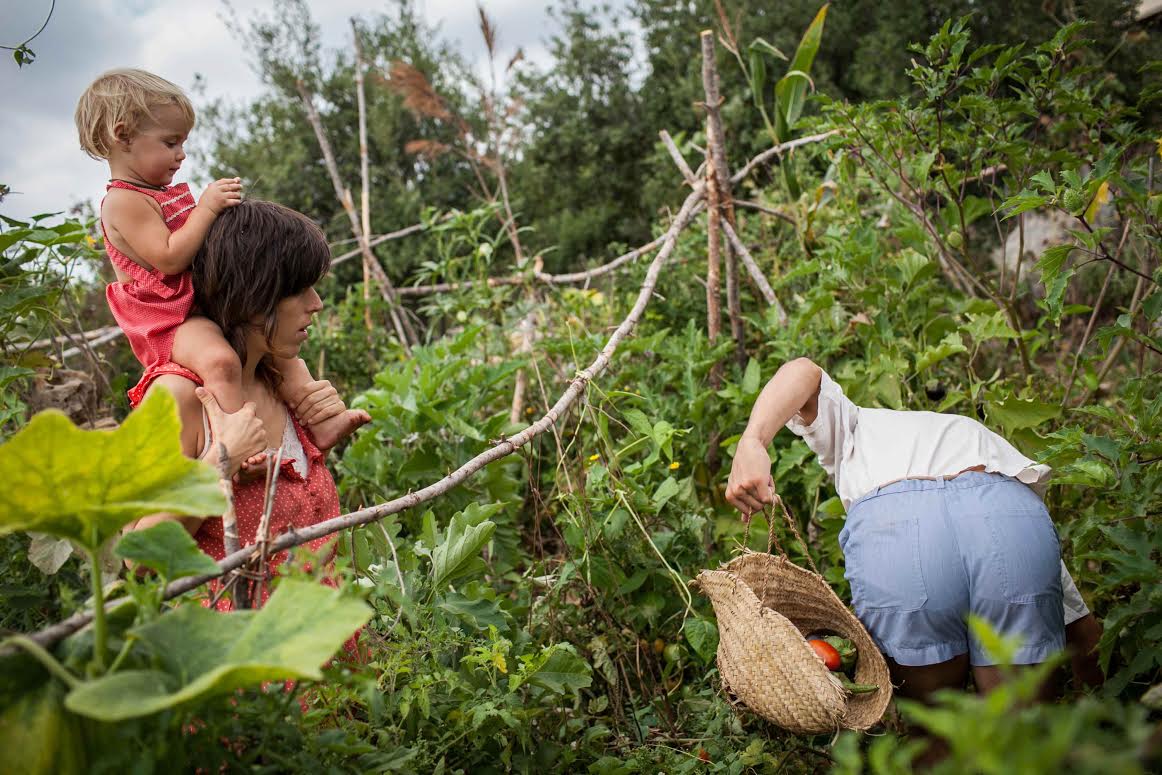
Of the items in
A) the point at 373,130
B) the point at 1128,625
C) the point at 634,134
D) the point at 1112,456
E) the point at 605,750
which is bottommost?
the point at 605,750

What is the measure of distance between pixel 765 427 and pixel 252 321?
119 cm

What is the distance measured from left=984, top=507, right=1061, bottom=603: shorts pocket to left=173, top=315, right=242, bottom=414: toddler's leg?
1582 mm

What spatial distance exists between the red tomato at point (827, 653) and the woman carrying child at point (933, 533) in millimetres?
132

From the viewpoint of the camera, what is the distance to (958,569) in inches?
Answer: 63.8

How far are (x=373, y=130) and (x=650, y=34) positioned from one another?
4555 millimetres

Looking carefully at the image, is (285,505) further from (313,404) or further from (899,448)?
(899,448)

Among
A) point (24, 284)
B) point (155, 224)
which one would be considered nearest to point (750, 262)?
point (155, 224)

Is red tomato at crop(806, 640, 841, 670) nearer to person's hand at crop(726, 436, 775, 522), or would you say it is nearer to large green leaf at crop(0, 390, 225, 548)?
person's hand at crop(726, 436, 775, 522)

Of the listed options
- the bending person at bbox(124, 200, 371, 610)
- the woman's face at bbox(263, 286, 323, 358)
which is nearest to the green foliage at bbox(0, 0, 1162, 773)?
the bending person at bbox(124, 200, 371, 610)

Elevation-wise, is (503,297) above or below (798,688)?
above

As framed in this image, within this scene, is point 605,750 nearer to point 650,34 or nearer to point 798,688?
point 798,688

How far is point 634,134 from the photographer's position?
11.9 meters

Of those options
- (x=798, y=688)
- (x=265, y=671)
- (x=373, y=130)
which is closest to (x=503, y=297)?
(x=798, y=688)

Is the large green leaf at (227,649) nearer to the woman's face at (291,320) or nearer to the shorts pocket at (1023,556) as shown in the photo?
the woman's face at (291,320)
